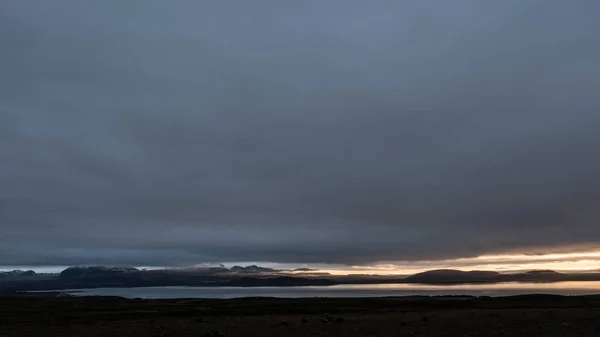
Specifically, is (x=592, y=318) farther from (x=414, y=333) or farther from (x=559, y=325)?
(x=414, y=333)

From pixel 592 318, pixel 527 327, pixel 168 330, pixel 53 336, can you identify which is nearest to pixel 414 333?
pixel 527 327

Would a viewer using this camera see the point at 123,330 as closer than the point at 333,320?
Yes

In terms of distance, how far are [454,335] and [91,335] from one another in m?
24.6

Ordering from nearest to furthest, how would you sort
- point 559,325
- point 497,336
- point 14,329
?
point 497,336
point 559,325
point 14,329

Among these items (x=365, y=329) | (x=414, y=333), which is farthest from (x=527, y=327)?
(x=365, y=329)

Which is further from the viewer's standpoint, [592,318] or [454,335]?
[592,318]

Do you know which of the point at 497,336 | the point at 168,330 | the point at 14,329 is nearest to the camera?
the point at 497,336

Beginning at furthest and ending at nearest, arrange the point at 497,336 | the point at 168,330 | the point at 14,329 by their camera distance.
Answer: the point at 14,329 < the point at 168,330 < the point at 497,336

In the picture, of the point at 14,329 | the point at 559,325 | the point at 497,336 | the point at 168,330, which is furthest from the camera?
the point at 14,329

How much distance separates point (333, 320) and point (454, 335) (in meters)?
11.4

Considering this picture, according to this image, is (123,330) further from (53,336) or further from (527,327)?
(527,327)

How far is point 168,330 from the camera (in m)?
36.2

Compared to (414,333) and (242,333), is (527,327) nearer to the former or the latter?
(414,333)

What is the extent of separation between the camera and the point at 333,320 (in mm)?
40844
